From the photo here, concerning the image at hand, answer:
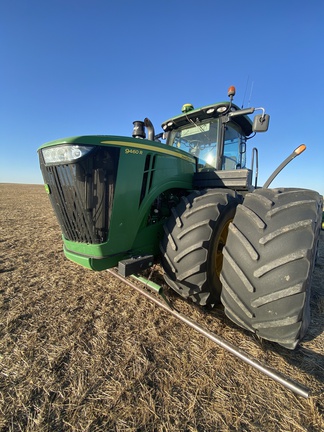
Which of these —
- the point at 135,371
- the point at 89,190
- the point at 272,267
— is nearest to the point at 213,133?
the point at 89,190

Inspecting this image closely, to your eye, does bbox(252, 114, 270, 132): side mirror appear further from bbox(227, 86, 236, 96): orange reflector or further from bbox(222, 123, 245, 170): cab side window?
bbox(222, 123, 245, 170): cab side window

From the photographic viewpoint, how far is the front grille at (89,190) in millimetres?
1806

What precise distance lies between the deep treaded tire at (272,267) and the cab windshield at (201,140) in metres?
1.83

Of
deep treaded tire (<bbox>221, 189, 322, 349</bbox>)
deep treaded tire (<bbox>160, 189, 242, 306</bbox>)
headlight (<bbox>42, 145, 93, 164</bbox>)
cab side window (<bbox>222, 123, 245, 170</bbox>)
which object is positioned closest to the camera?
deep treaded tire (<bbox>221, 189, 322, 349</bbox>)

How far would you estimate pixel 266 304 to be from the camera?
148 centimetres

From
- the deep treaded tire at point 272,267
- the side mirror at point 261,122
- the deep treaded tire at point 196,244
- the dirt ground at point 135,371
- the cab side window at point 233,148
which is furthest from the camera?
the cab side window at point 233,148

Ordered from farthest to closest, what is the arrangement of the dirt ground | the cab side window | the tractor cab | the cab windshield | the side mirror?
1. the cab side window
2. the cab windshield
3. the tractor cab
4. the side mirror
5. the dirt ground

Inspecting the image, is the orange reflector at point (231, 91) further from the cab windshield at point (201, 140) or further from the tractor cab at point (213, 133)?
the cab windshield at point (201, 140)

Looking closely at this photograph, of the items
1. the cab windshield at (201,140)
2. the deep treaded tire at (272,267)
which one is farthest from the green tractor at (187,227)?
the cab windshield at (201,140)

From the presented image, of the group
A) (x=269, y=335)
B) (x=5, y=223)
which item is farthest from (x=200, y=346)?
(x=5, y=223)

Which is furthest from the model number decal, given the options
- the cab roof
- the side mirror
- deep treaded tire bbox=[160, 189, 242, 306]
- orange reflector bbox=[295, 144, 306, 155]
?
orange reflector bbox=[295, 144, 306, 155]

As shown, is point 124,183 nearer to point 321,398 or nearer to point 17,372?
point 17,372

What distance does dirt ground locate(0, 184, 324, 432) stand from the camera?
1.23 m

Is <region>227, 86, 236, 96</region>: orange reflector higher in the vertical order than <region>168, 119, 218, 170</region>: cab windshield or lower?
higher
